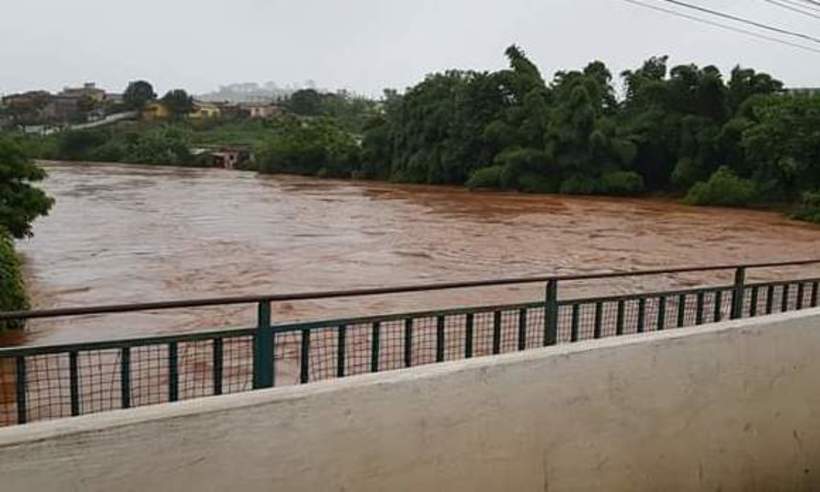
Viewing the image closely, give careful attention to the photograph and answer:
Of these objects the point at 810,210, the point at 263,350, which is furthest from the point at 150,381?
the point at 810,210

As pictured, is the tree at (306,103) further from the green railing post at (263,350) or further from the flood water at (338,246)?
the green railing post at (263,350)

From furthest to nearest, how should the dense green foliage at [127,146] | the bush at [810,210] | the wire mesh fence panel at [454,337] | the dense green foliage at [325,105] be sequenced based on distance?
the dense green foliage at [325,105], the dense green foliage at [127,146], the bush at [810,210], the wire mesh fence panel at [454,337]

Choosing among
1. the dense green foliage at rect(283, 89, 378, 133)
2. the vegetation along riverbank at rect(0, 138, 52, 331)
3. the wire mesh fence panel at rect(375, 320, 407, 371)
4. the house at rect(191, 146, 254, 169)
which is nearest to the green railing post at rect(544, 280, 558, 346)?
the wire mesh fence panel at rect(375, 320, 407, 371)

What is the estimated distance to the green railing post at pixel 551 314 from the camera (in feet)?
15.7

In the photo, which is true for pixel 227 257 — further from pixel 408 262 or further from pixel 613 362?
pixel 613 362

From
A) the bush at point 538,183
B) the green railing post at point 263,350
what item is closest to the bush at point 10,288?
the green railing post at point 263,350

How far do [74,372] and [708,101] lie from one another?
3738 cm

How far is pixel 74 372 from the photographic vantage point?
3.16 m

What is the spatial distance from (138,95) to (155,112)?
16.2ft

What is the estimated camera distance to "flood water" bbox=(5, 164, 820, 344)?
11797 millimetres

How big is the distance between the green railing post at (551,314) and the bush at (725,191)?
2998 cm

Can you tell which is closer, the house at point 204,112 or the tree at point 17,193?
the tree at point 17,193

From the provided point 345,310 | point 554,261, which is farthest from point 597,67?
point 345,310

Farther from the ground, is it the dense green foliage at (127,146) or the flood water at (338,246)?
the dense green foliage at (127,146)
